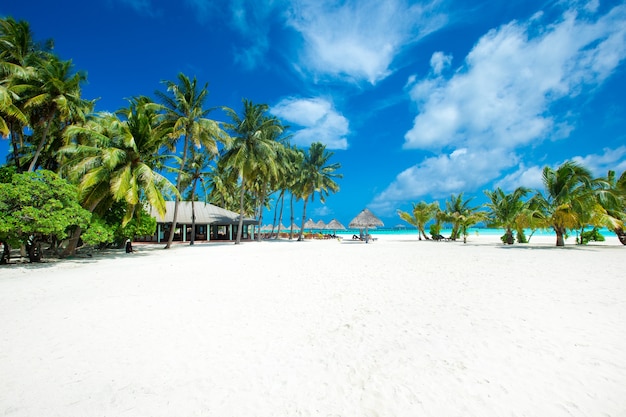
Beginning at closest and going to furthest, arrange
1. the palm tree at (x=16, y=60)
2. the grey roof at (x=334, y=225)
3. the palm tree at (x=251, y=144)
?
the palm tree at (x=16, y=60) → the palm tree at (x=251, y=144) → the grey roof at (x=334, y=225)

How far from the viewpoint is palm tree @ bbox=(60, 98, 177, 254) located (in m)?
11.2

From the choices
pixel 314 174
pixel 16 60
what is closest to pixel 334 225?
pixel 314 174

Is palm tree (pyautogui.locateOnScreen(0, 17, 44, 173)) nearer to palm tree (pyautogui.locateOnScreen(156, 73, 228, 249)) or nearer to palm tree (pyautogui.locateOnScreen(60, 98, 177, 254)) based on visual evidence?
palm tree (pyautogui.locateOnScreen(60, 98, 177, 254))

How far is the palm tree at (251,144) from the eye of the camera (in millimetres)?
20759

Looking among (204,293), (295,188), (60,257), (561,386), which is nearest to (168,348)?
(204,293)

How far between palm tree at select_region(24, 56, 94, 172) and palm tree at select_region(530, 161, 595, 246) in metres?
25.0

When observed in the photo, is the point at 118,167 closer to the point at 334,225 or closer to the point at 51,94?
the point at 51,94

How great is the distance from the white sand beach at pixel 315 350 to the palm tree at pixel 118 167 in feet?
18.8

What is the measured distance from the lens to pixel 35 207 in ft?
29.8

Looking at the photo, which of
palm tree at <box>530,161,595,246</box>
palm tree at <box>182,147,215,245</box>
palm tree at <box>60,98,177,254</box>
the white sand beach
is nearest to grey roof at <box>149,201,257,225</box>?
palm tree at <box>182,147,215,245</box>

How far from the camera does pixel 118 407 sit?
2369 millimetres

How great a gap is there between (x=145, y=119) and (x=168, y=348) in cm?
1258

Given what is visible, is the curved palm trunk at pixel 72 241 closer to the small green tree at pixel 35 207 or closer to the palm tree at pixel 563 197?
the small green tree at pixel 35 207

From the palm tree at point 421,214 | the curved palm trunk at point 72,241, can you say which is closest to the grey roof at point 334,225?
the palm tree at point 421,214
